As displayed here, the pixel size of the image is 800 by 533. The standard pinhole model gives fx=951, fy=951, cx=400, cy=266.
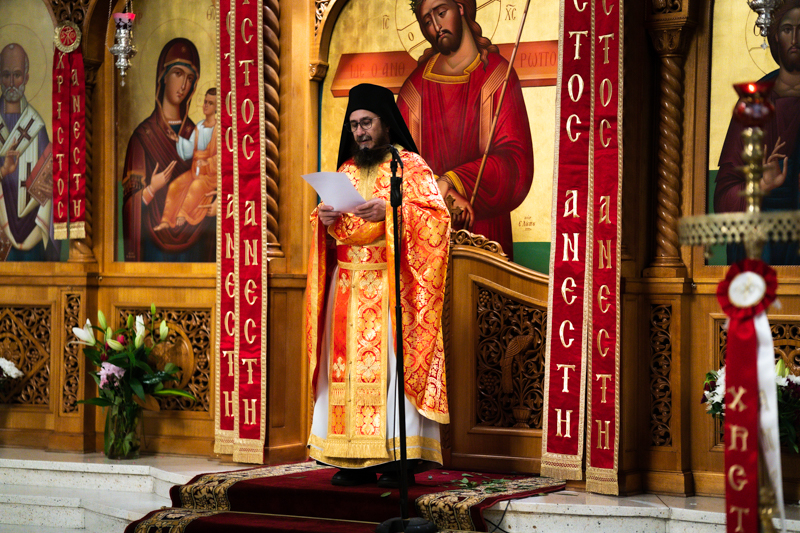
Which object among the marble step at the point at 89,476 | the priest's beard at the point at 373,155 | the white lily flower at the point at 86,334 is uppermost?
the priest's beard at the point at 373,155

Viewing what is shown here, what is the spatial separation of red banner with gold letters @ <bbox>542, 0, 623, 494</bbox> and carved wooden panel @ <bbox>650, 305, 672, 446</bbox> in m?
0.38

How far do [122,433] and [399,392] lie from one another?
9.51 ft

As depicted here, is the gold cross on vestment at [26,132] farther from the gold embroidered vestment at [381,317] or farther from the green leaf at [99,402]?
the gold embroidered vestment at [381,317]

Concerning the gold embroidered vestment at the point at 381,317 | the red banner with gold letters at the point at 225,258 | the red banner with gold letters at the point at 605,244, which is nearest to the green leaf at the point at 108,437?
the red banner with gold letters at the point at 225,258

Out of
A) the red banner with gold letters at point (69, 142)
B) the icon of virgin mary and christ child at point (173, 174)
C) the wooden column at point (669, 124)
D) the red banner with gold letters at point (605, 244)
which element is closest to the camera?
the red banner with gold letters at point (605, 244)

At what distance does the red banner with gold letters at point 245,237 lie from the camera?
6.44m

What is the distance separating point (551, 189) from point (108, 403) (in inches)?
135

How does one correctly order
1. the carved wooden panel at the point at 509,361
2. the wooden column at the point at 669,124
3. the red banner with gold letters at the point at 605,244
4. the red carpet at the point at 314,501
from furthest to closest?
the carved wooden panel at the point at 509,361 → the wooden column at the point at 669,124 → the red banner with gold letters at the point at 605,244 → the red carpet at the point at 314,501

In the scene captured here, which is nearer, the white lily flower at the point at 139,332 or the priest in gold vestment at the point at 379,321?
the priest in gold vestment at the point at 379,321

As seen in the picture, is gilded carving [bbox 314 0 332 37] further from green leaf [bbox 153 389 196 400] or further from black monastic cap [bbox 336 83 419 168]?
green leaf [bbox 153 389 196 400]

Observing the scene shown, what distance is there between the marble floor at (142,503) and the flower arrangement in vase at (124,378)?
186 mm

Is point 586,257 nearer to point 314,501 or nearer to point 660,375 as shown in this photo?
point 660,375

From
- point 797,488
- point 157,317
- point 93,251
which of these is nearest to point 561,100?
point 797,488

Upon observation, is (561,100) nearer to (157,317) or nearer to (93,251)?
(157,317)
